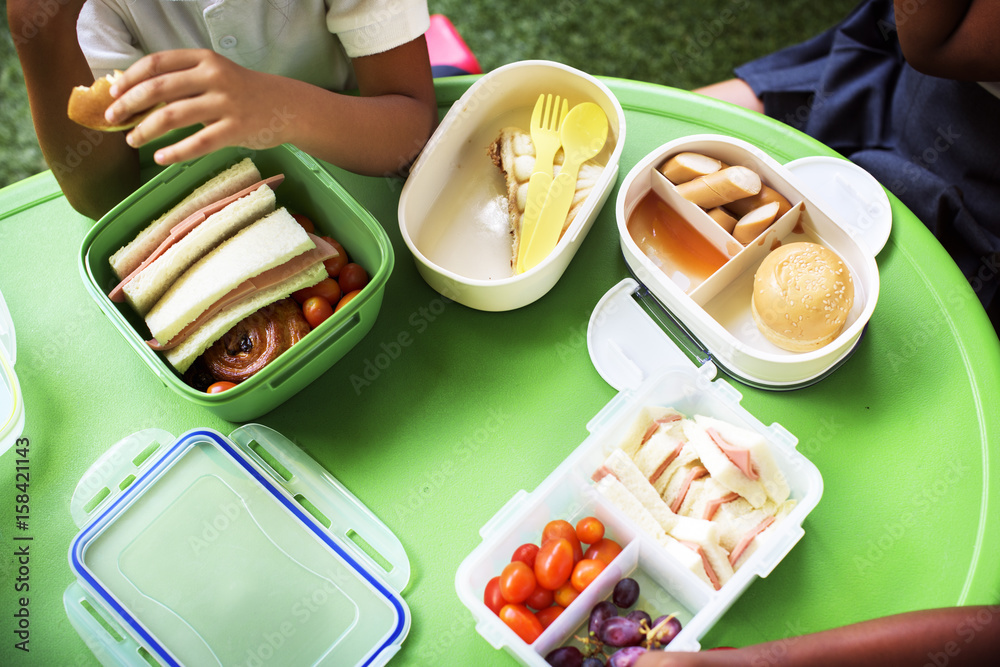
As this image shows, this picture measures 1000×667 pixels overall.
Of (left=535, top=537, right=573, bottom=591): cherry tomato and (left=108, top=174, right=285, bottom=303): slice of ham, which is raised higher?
(left=108, top=174, right=285, bottom=303): slice of ham

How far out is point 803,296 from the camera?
31.8 inches

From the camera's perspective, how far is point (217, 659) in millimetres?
762

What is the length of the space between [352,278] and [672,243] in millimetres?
409

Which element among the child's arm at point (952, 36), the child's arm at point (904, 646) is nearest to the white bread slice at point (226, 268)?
the child's arm at point (904, 646)

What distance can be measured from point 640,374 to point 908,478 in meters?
0.33

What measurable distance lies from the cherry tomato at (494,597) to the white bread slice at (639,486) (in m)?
0.17

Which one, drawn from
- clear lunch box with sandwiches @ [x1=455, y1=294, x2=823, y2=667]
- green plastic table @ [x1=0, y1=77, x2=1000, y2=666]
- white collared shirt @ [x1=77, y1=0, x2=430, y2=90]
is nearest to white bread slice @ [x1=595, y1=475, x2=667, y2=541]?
clear lunch box with sandwiches @ [x1=455, y1=294, x2=823, y2=667]

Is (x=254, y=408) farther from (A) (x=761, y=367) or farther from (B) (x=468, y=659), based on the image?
(A) (x=761, y=367)

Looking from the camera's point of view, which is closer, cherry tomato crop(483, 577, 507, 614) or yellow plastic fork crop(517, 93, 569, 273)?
cherry tomato crop(483, 577, 507, 614)

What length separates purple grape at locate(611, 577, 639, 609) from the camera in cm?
76

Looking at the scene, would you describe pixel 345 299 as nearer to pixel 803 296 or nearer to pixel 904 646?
pixel 803 296

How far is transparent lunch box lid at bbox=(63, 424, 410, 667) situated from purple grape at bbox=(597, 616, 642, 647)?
216mm

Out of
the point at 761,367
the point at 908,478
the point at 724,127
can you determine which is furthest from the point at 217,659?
the point at 724,127

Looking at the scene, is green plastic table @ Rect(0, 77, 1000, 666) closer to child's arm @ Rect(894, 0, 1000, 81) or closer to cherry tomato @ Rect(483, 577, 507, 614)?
cherry tomato @ Rect(483, 577, 507, 614)
